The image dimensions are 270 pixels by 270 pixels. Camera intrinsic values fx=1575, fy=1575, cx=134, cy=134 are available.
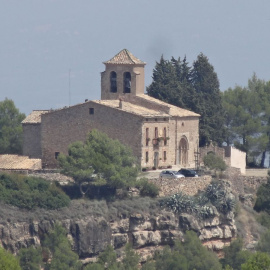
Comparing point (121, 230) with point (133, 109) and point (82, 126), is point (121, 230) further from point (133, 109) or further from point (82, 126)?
point (133, 109)

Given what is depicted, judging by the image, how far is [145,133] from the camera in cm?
8788

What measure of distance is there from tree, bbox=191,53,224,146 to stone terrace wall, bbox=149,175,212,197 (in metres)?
10.3

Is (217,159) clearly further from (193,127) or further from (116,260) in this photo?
(116,260)

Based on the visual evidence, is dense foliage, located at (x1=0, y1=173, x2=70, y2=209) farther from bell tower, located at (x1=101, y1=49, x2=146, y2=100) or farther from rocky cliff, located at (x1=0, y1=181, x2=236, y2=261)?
bell tower, located at (x1=101, y1=49, x2=146, y2=100)

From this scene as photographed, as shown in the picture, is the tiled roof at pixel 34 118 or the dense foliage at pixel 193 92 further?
the dense foliage at pixel 193 92

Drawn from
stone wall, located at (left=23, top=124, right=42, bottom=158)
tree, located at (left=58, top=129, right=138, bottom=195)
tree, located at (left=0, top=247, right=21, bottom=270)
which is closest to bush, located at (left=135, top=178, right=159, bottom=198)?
tree, located at (left=58, top=129, right=138, bottom=195)

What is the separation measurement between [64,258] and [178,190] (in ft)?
37.7

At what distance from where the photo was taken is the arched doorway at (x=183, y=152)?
9266 centimetres

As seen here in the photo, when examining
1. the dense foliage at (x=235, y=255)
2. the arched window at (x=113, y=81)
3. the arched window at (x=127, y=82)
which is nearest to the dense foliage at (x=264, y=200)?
the dense foliage at (x=235, y=255)

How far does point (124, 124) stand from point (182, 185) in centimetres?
519

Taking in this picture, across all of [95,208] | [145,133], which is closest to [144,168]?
[145,133]

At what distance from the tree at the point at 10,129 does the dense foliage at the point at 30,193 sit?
12.9 metres

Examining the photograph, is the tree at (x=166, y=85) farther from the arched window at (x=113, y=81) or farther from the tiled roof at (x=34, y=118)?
the tiled roof at (x=34, y=118)

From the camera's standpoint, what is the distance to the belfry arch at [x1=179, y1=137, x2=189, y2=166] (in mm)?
92625
